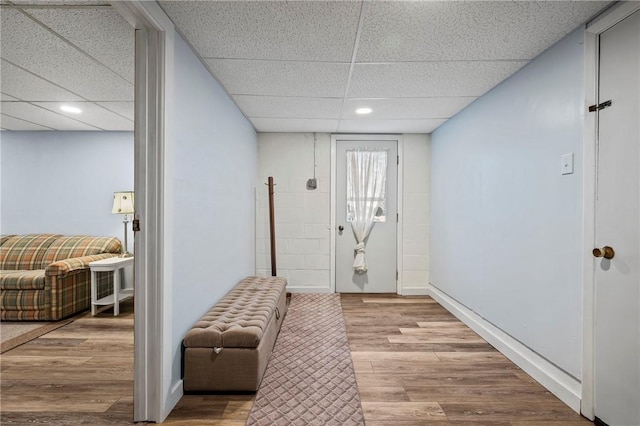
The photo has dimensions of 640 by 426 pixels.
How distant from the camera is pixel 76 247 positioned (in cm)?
395

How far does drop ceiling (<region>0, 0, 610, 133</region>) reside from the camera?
5.55 feet

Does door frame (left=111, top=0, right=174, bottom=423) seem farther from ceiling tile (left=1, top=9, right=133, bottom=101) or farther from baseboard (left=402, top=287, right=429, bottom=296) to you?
baseboard (left=402, top=287, right=429, bottom=296)

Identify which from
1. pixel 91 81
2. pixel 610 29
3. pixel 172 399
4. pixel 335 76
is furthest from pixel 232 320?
pixel 610 29

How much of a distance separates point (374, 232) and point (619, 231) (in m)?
2.95

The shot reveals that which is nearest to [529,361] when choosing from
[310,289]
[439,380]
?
[439,380]

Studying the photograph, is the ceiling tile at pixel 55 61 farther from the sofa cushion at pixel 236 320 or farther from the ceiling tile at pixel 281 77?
the sofa cushion at pixel 236 320

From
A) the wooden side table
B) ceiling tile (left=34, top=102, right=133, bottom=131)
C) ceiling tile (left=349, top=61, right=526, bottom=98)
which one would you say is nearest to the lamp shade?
the wooden side table

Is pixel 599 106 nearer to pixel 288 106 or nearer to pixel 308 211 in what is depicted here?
pixel 288 106

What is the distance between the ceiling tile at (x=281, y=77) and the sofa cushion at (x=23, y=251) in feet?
10.8

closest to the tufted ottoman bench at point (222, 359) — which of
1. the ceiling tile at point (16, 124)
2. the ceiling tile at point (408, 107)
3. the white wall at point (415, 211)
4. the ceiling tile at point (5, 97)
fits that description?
the ceiling tile at point (408, 107)

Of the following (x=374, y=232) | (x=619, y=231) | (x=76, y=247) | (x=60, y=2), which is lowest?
(x=76, y=247)

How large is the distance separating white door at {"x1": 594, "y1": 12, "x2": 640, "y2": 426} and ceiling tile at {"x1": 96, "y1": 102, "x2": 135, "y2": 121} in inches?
148

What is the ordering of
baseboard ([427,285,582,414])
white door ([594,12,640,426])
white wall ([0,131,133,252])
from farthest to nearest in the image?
white wall ([0,131,133,252]), baseboard ([427,285,582,414]), white door ([594,12,640,426])

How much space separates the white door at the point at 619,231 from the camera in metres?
1.52
